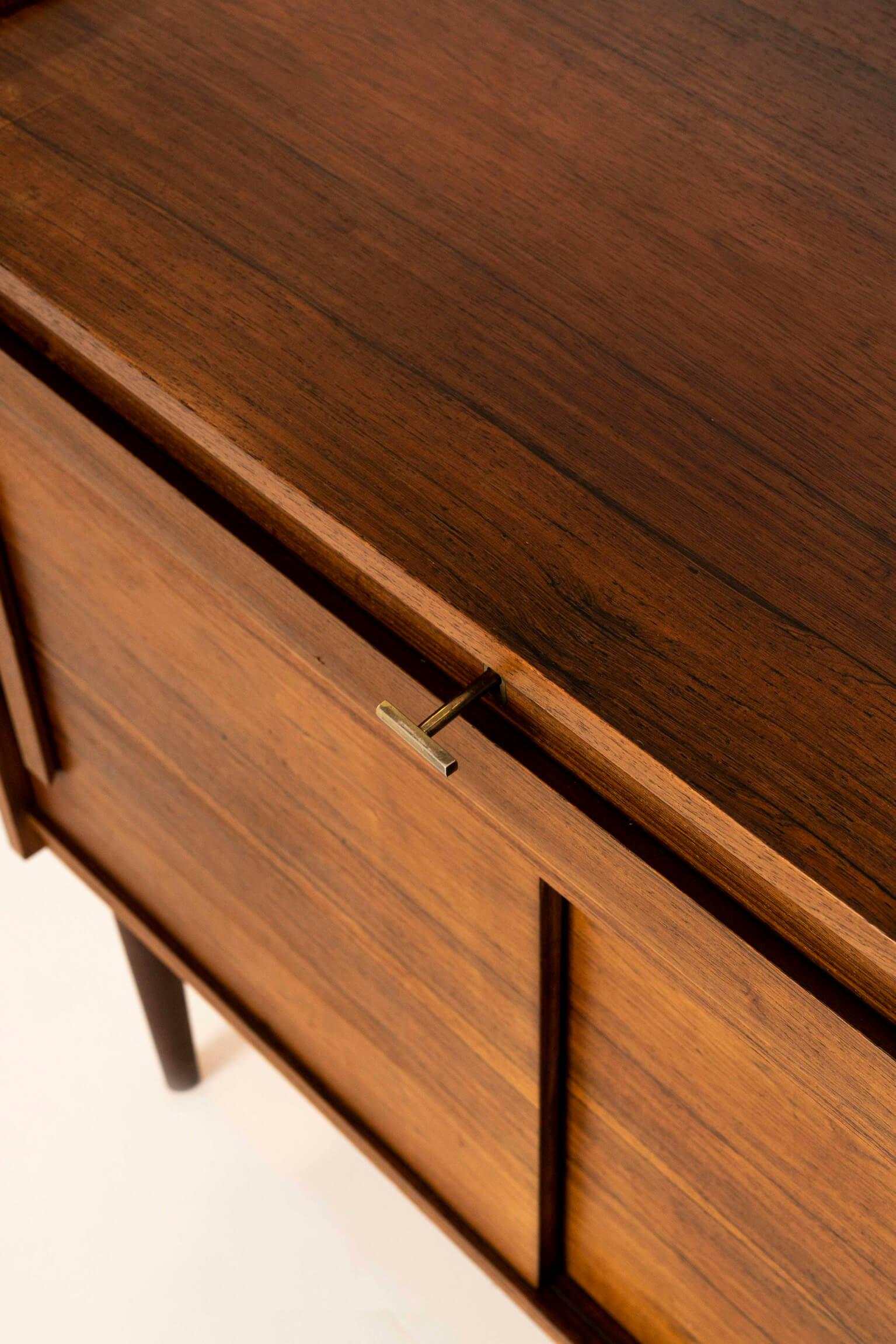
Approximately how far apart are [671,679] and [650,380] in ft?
0.41

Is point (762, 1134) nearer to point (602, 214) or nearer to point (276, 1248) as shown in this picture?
point (602, 214)

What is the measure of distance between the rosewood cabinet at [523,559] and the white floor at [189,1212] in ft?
0.93

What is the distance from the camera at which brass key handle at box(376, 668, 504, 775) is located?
0.45 metres

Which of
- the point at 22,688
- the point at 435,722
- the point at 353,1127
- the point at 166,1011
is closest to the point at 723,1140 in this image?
the point at 435,722

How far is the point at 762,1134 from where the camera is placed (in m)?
0.50

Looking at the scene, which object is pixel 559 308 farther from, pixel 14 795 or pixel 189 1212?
pixel 189 1212

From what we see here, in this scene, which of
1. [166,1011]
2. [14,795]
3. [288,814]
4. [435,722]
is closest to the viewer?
[435,722]

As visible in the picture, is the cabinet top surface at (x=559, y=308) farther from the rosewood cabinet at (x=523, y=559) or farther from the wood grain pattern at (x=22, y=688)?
the wood grain pattern at (x=22, y=688)

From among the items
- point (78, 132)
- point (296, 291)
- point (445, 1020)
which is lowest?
point (445, 1020)

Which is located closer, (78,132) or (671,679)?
(671,679)

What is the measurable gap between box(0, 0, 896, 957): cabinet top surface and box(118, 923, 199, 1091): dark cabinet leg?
1.65 ft

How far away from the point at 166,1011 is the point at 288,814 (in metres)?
0.43

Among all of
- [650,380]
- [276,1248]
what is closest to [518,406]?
[650,380]

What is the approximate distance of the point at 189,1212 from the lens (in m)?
1.03
